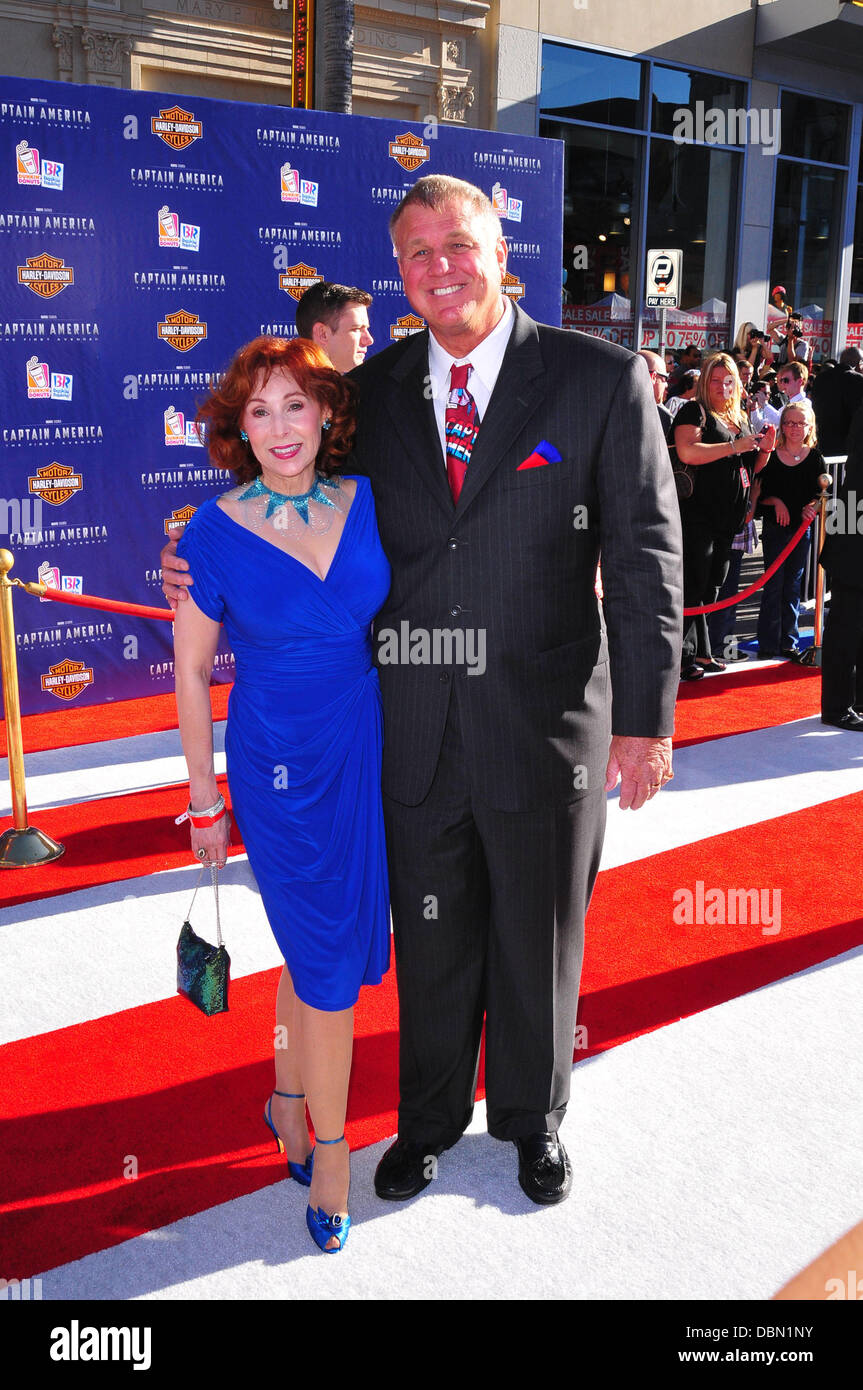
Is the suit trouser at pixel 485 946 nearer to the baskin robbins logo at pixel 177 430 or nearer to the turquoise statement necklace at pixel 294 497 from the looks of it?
the turquoise statement necklace at pixel 294 497

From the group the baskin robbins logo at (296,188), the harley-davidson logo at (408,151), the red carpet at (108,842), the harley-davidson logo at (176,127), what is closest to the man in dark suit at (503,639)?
the red carpet at (108,842)

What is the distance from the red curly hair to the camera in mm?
2557

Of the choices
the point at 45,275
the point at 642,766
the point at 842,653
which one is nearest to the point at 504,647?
the point at 642,766

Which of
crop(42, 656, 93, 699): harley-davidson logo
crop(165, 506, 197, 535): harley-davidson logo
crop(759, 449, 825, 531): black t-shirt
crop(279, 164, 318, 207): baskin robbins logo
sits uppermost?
crop(279, 164, 318, 207): baskin robbins logo

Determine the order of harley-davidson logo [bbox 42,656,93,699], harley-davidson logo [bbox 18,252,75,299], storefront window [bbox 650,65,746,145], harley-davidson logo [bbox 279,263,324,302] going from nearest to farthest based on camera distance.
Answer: harley-davidson logo [bbox 18,252,75,299] < harley-davidson logo [bbox 42,656,93,699] < harley-davidson logo [bbox 279,263,324,302] < storefront window [bbox 650,65,746,145]

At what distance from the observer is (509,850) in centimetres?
269

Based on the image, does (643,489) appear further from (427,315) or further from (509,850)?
(509,850)

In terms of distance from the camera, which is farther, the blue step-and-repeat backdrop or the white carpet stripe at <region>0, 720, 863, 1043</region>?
the blue step-and-repeat backdrop

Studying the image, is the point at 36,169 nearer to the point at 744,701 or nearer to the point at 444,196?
the point at 444,196

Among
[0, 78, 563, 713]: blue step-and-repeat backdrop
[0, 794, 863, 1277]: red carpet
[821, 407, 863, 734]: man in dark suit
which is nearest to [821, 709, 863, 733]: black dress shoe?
[821, 407, 863, 734]: man in dark suit

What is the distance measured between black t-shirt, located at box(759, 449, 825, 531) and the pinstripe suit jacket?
18.6 ft

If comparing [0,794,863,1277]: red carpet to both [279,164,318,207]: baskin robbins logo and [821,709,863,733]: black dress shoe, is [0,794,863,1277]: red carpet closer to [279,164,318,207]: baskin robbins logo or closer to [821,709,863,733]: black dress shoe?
[821,709,863,733]: black dress shoe
